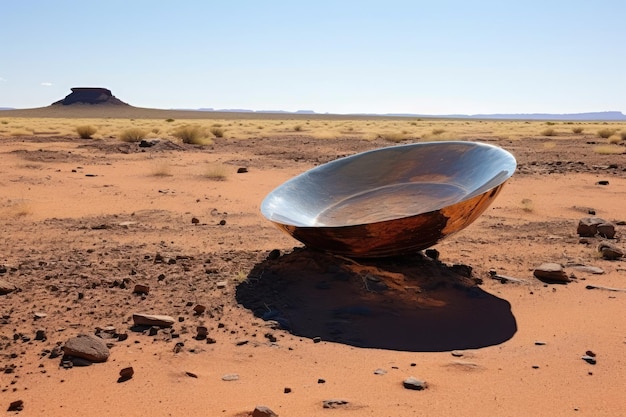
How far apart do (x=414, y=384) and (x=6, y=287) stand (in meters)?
3.86

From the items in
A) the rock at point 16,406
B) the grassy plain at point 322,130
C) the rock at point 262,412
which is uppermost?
the grassy plain at point 322,130

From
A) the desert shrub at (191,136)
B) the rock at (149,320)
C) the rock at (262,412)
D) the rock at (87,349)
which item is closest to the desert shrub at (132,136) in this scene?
the desert shrub at (191,136)

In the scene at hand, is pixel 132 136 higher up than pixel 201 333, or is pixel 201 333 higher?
pixel 132 136

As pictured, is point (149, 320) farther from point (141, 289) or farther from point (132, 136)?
point (132, 136)

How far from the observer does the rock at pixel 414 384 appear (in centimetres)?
398

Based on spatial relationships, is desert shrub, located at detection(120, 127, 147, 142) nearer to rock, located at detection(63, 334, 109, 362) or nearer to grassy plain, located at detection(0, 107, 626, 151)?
grassy plain, located at detection(0, 107, 626, 151)

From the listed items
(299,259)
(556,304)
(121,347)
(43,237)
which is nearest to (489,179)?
(556,304)

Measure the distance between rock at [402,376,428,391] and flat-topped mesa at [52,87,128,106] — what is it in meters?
135

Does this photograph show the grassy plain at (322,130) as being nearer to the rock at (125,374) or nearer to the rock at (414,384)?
the rock at (125,374)

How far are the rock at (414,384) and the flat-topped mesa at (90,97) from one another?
135m

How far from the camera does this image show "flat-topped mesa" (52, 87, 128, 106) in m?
130

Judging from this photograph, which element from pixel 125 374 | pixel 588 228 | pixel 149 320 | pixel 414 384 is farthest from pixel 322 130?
pixel 414 384

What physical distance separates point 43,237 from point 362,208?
4.33 metres

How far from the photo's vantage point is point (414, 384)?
3984mm
